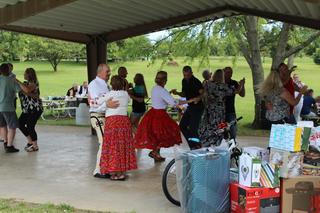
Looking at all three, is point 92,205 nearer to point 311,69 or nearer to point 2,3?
point 2,3

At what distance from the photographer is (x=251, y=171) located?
15.4 ft

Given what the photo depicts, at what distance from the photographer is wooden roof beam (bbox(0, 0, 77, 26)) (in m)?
6.46

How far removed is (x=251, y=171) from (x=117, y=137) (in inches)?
102

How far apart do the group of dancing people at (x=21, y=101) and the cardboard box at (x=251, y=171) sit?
17.5 feet

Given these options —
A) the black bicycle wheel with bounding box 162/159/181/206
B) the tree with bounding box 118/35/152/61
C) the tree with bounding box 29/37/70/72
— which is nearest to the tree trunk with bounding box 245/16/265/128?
the tree with bounding box 118/35/152/61

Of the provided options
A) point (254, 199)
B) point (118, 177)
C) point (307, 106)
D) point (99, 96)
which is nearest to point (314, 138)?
point (254, 199)

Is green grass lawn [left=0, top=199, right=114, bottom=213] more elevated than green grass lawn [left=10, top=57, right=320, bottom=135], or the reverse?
Answer: green grass lawn [left=10, top=57, right=320, bottom=135]

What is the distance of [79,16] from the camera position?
9453 mm

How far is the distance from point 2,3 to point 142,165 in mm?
3606

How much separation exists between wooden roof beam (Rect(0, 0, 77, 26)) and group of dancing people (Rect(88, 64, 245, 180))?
1197 mm

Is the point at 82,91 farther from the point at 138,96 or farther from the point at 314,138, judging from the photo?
the point at 314,138

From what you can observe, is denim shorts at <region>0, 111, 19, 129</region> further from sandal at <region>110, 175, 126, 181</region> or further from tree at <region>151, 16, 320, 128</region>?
tree at <region>151, 16, 320, 128</region>

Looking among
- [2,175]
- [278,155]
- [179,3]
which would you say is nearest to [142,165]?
[2,175]

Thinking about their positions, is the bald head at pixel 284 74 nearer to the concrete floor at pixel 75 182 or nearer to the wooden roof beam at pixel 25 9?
the concrete floor at pixel 75 182
